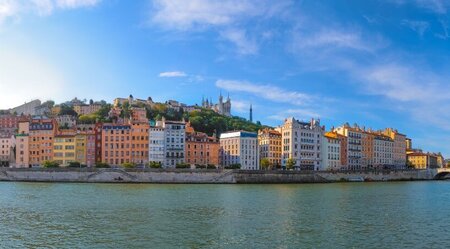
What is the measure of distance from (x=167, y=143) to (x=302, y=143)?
1324 inches

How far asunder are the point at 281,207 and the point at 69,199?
2224 cm

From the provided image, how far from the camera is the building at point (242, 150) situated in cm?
11562

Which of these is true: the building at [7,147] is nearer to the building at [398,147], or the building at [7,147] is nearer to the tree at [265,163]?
the tree at [265,163]

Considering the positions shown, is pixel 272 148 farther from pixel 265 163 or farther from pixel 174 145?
pixel 174 145

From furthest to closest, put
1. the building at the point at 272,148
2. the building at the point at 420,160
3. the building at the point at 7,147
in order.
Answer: the building at the point at 420,160 → the building at the point at 272,148 → the building at the point at 7,147

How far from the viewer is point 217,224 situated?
111 ft

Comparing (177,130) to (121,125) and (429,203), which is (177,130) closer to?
(121,125)

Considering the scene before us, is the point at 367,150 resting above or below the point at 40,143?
below

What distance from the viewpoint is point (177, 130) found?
10881 cm

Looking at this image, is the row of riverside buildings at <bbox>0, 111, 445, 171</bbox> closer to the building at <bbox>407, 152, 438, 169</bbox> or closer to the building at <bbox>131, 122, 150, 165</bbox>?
the building at <bbox>131, 122, 150, 165</bbox>

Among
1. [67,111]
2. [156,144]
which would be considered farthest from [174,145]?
[67,111]

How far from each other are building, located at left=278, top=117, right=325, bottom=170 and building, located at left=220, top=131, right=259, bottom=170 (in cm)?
751

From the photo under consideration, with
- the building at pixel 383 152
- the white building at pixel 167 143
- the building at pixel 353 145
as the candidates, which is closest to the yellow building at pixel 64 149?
the white building at pixel 167 143

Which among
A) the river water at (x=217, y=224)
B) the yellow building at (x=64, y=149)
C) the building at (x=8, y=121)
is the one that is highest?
the building at (x=8, y=121)
